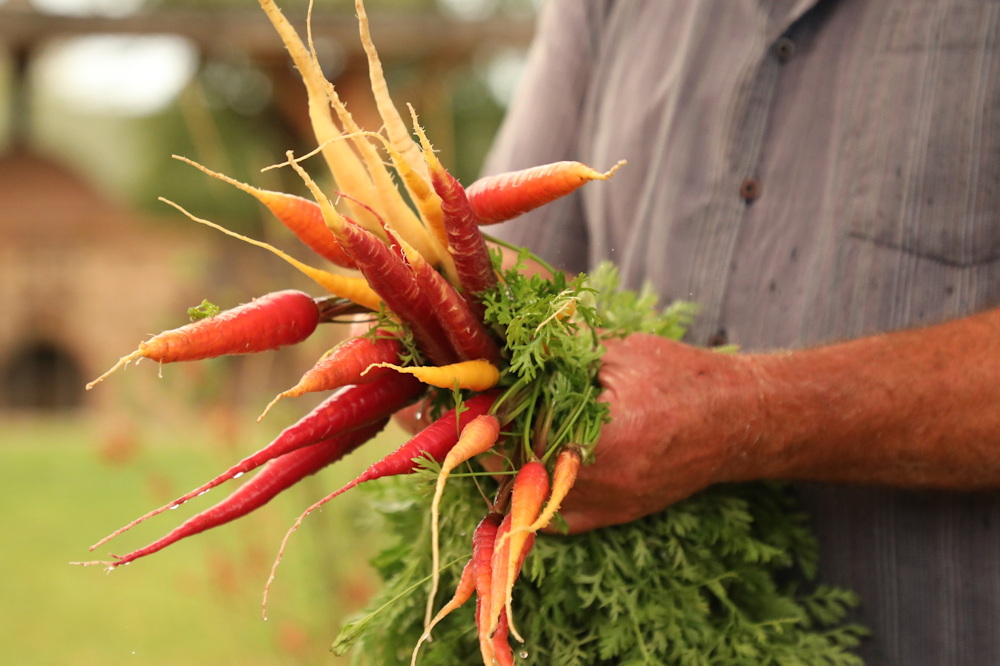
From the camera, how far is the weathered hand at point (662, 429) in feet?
3.18

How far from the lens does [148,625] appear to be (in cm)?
476

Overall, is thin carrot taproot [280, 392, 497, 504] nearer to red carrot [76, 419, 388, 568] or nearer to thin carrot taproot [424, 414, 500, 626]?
thin carrot taproot [424, 414, 500, 626]

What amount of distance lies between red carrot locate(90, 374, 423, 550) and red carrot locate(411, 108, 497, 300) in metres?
→ 0.15

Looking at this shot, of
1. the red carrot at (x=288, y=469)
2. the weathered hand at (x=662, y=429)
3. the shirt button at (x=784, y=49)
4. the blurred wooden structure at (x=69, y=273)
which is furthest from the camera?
the blurred wooden structure at (x=69, y=273)

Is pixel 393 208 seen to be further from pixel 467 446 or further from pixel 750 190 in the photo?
pixel 750 190

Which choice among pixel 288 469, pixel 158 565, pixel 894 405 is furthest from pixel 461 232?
pixel 158 565

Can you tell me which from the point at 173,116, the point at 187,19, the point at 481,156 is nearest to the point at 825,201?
the point at 187,19

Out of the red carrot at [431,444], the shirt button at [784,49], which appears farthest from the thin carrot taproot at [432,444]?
the shirt button at [784,49]

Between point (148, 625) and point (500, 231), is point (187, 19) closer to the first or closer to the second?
point (148, 625)

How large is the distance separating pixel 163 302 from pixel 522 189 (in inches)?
465

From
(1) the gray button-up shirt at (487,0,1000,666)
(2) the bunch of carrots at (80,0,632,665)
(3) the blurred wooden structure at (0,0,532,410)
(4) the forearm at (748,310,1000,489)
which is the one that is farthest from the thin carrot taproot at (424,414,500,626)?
(3) the blurred wooden structure at (0,0,532,410)

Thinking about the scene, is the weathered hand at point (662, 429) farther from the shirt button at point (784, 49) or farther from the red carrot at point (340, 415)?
the shirt button at point (784, 49)

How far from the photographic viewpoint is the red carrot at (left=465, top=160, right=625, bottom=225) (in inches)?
39.2

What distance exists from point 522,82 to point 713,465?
953 mm
